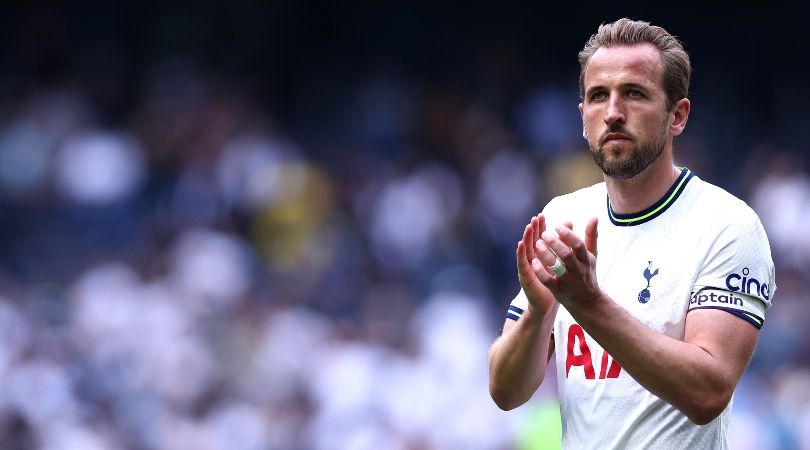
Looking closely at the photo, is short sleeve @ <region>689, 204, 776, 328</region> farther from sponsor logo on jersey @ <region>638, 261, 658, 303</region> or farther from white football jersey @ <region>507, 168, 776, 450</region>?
sponsor logo on jersey @ <region>638, 261, 658, 303</region>

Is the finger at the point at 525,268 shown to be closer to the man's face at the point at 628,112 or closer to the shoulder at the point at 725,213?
the man's face at the point at 628,112

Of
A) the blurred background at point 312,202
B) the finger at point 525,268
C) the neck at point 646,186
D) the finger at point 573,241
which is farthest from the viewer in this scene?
the blurred background at point 312,202

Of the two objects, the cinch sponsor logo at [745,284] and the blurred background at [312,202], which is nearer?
the cinch sponsor logo at [745,284]

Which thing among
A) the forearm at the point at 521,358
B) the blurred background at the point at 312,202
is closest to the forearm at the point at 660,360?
the forearm at the point at 521,358

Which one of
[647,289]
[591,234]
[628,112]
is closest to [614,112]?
[628,112]

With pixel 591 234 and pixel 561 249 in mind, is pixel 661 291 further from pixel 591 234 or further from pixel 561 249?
pixel 561 249

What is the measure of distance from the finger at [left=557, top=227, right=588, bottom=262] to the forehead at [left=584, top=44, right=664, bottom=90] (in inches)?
25.5

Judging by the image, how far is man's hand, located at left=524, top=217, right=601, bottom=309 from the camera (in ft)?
12.0

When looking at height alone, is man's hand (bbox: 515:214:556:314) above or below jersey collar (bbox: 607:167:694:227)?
below

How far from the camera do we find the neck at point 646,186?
4203 millimetres

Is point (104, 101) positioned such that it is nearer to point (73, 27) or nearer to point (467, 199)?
point (73, 27)

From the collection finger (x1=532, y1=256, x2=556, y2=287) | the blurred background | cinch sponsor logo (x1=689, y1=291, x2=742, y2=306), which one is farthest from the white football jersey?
the blurred background

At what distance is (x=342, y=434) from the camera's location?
11.7 metres

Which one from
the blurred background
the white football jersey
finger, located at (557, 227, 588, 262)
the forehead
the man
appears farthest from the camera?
the blurred background
